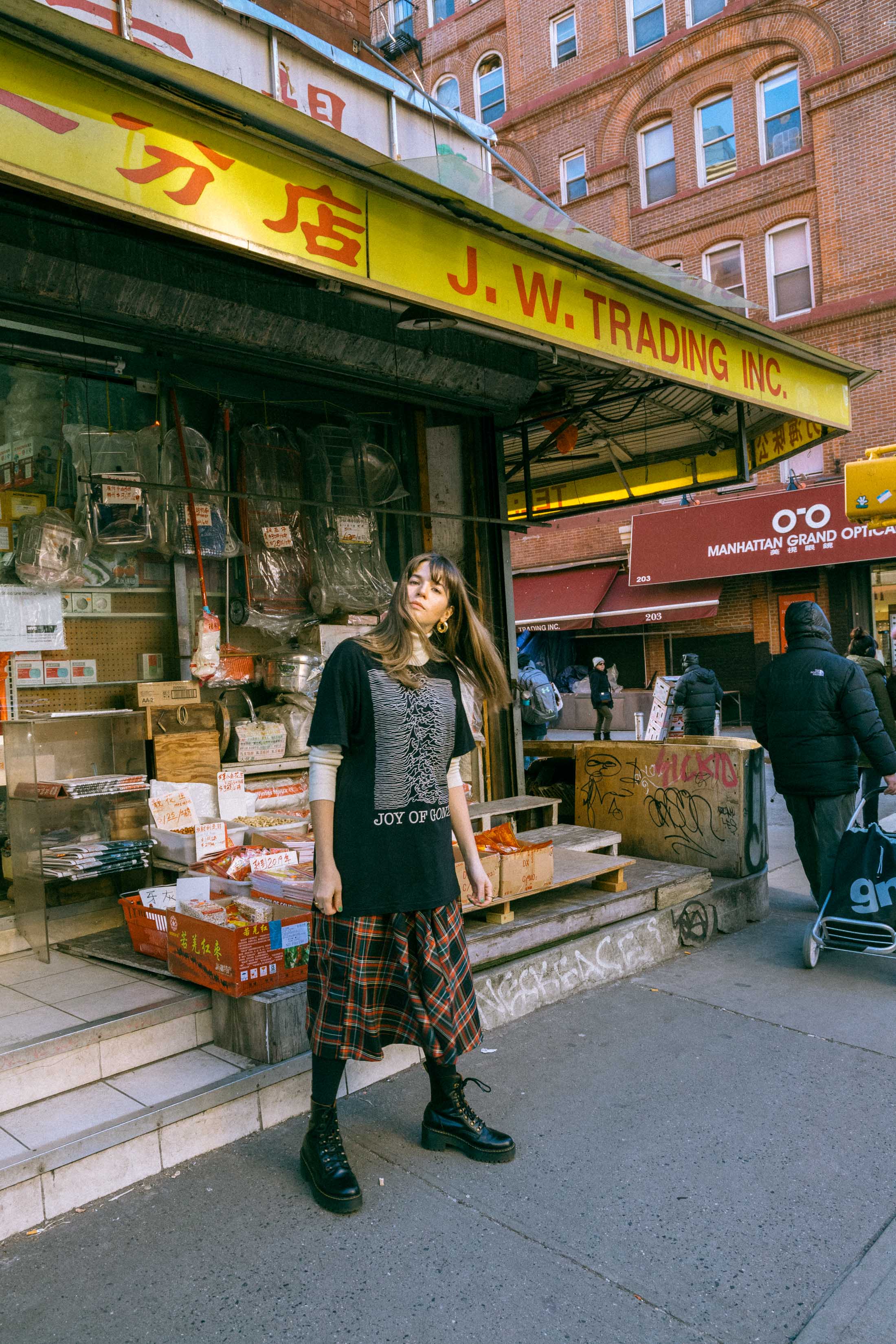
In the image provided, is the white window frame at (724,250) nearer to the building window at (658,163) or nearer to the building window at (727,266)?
the building window at (727,266)

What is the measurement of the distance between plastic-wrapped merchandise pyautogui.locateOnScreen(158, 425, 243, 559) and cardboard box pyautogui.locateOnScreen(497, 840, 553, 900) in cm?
257

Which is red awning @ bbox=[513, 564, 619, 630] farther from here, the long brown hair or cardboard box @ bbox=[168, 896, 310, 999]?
the long brown hair

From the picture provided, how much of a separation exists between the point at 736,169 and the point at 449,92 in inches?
383

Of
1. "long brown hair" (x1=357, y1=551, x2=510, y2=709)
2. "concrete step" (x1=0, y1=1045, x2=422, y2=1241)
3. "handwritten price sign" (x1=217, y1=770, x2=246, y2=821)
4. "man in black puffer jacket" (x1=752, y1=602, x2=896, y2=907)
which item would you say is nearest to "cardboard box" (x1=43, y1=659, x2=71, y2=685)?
"handwritten price sign" (x1=217, y1=770, x2=246, y2=821)

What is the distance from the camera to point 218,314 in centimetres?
482

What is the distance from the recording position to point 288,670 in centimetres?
588

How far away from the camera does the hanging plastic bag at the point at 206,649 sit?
5301 mm

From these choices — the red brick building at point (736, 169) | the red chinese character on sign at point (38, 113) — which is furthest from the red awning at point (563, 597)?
the red chinese character on sign at point (38, 113)

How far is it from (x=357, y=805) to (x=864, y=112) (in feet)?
68.1

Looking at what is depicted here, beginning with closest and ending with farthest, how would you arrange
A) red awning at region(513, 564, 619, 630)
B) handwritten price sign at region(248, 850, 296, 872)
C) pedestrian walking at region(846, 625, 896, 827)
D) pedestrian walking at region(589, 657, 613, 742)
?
handwritten price sign at region(248, 850, 296, 872), pedestrian walking at region(846, 625, 896, 827), pedestrian walking at region(589, 657, 613, 742), red awning at region(513, 564, 619, 630)

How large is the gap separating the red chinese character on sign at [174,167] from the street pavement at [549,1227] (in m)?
3.40

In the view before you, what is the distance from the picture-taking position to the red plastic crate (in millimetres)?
4023

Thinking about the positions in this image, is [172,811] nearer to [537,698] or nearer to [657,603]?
[537,698]

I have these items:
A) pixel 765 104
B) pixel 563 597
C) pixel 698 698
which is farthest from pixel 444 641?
pixel 765 104
